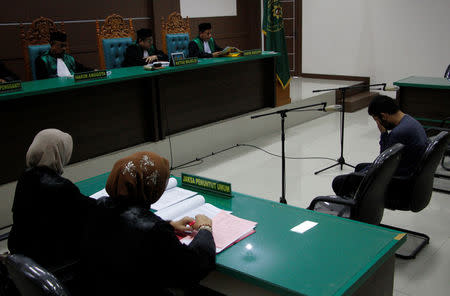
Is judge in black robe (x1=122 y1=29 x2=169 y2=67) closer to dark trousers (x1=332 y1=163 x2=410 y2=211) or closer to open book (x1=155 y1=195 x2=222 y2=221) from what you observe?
dark trousers (x1=332 y1=163 x2=410 y2=211)

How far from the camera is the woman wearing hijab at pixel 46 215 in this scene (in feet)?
5.52

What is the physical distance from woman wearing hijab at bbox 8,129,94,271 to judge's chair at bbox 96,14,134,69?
3.41m

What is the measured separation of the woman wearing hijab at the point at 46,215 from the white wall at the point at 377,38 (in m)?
6.29

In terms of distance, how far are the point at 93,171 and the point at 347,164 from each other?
2.22m

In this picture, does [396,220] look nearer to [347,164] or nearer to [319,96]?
[347,164]

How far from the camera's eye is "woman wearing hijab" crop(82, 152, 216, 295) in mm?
1259

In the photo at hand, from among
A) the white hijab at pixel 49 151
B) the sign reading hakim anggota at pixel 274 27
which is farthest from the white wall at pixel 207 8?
the white hijab at pixel 49 151

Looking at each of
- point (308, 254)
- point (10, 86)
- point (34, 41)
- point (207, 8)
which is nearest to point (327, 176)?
point (308, 254)

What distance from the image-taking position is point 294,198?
3.47 meters

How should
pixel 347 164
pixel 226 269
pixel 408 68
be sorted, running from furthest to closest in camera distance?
pixel 408 68, pixel 347 164, pixel 226 269

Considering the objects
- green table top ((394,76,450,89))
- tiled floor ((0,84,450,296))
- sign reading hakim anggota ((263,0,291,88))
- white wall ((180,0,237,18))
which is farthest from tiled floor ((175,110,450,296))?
white wall ((180,0,237,18))

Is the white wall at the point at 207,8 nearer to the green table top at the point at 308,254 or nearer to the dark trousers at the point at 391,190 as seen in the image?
the dark trousers at the point at 391,190

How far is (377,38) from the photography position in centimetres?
714

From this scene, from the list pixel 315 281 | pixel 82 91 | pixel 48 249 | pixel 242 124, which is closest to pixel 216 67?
pixel 242 124
